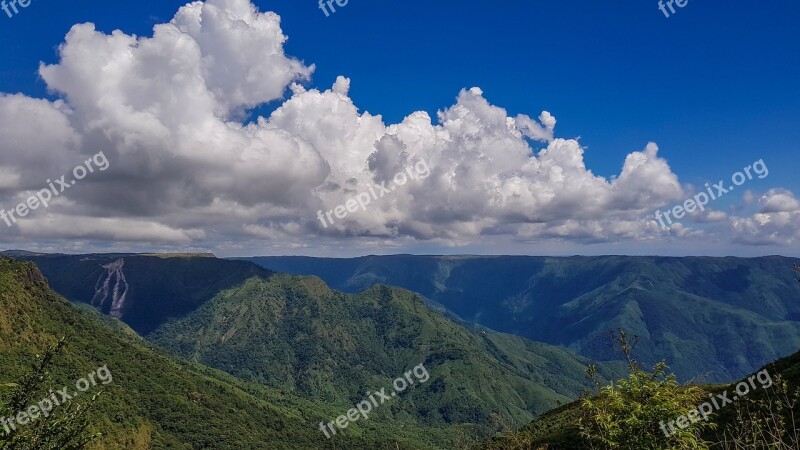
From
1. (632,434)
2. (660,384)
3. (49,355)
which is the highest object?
(49,355)

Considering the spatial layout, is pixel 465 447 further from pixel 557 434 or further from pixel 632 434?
pixel 557 434

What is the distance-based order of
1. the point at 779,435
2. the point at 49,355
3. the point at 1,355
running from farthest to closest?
the point at 1,355 → the point at 49,355 → the point at 779,435

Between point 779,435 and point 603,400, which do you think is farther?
point 603,400

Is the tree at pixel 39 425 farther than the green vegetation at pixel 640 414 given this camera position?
No

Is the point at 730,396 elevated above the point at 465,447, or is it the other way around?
the point at 465,447

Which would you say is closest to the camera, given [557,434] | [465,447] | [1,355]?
[465,447]

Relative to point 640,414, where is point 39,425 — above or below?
below

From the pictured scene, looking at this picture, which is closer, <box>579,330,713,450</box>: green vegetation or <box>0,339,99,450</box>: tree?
<box>0,339,99,450</box>: tree

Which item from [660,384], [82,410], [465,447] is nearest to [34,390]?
[82,410]

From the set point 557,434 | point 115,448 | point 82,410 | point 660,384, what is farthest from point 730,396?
point 115,448
